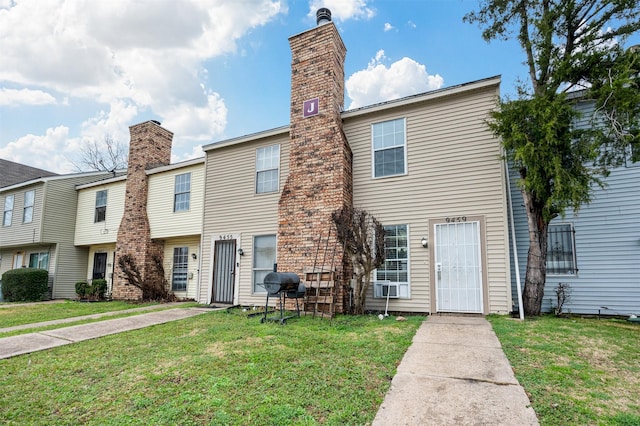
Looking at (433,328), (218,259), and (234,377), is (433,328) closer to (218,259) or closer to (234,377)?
(234,377)

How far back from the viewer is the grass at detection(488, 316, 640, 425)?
2.68 m

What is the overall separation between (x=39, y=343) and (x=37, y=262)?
1324 centimetres

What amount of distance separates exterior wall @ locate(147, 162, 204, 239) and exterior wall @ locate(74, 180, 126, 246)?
2.29 meters

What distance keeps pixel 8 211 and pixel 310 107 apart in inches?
650

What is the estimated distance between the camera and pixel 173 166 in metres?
12.1

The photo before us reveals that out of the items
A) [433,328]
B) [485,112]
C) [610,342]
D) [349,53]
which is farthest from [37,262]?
[610,342]

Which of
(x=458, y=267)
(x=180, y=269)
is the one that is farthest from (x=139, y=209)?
(x=458, y=267)

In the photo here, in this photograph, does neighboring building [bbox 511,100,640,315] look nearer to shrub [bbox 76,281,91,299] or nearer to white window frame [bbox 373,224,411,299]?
white window frame [bbox 373,224,411,299]

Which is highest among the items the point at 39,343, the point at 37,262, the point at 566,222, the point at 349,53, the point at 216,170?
the point at 349,53

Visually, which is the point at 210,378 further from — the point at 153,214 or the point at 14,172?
the point at 14,172

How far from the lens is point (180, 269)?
39.3ft

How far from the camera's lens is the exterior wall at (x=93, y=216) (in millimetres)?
13922

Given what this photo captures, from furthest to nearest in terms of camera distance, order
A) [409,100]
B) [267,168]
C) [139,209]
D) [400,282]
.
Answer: [139,209] → [267,168] → [409,100] → [400,282]

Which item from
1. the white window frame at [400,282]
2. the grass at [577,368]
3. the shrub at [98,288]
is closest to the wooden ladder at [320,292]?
the white window frame at [400,282]
